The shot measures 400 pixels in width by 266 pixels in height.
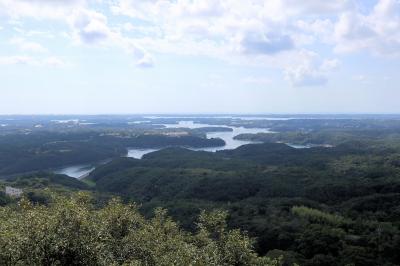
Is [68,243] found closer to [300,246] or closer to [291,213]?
[300,246]

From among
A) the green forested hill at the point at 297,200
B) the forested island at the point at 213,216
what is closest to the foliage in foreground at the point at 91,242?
the forested island at the point at 213,216

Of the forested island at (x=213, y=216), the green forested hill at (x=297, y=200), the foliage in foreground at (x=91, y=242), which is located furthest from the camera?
the green forested hill at (x=297, y=200)

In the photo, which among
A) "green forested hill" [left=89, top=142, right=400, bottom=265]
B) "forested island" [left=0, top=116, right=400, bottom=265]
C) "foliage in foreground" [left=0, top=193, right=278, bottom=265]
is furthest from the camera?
"green forested hill" [left=89, top=142, right=400, bottom=265]

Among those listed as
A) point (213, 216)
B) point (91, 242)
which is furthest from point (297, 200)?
point (91, 242)

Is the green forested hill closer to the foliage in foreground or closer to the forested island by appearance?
the forested island

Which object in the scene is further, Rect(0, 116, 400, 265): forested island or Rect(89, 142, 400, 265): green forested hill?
Rect(89, 142, 400, 265): green forested hill

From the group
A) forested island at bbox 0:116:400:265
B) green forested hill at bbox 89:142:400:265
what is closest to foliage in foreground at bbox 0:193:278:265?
forested island at bbox 0:116:400:265

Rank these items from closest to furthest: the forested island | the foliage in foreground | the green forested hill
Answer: the foliage in foreground < the forested island < the green forested hill

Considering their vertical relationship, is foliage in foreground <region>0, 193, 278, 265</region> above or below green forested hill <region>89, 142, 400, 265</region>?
above

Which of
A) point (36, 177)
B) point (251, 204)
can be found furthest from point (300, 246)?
point (36, 177)

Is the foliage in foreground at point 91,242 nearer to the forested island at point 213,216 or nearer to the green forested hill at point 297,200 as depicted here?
the forested island at point 213,216
